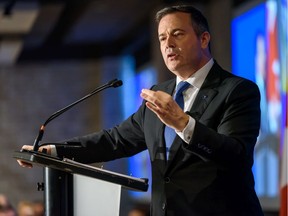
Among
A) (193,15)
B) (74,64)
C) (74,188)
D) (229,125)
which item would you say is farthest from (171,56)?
(74,64)

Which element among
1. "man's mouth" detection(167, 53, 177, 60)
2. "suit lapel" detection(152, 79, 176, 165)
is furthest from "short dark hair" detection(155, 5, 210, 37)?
"suit lapel" detection(152, 79, 176, 165)

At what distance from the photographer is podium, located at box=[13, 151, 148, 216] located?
74.5 inches

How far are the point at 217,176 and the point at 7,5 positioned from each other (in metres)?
5.14

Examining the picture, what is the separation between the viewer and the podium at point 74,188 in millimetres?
1892

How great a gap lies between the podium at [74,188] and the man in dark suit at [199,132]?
137mm

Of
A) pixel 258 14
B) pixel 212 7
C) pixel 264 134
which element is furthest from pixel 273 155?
pixel 212 7

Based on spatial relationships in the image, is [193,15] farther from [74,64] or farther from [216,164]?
[74,64]

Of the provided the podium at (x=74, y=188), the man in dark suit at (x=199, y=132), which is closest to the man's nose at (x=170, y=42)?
the man in dark suit at (x=199, y=132)

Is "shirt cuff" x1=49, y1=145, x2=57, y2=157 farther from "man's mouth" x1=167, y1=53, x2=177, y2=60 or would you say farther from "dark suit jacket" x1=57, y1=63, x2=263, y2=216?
"man's mouth" x1=167, y1=53, x2=177, y2=60

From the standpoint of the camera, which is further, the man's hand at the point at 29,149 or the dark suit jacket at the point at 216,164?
the man's hand at the point at 29,149

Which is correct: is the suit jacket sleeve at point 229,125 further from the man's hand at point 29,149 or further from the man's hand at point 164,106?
the man's hand at point 29,149

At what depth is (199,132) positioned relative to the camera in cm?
180

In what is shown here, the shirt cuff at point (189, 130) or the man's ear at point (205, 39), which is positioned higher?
the man's ear at point (205, 39)

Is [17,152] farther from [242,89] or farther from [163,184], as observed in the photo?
[242,89]
